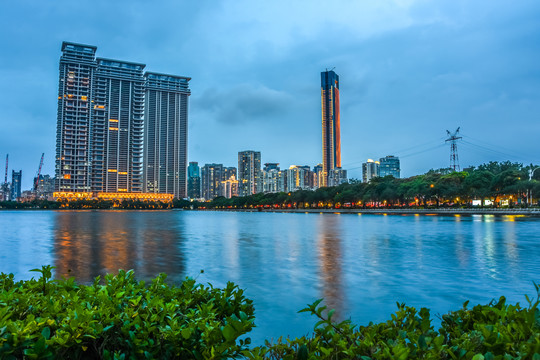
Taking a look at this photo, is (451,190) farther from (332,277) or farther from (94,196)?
(94,196)

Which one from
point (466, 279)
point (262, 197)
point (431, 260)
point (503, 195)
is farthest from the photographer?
point (262, 197)

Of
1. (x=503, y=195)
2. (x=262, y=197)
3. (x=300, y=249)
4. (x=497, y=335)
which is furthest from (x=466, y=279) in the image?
(x=262, y=197)

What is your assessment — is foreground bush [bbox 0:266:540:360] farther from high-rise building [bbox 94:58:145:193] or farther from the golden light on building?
high-rise building [bbox 94:58:145:193]

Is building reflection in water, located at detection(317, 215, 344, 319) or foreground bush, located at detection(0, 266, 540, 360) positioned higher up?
foreground bush, located at detection(0, 266, 540, 360)

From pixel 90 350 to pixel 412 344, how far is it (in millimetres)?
2672

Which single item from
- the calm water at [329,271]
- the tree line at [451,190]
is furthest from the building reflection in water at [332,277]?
the tree line at [451,190]

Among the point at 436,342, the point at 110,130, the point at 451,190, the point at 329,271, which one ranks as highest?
the point at 110,130

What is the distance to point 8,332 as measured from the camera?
270cm

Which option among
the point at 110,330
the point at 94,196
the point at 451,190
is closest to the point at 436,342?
the point at 110,330

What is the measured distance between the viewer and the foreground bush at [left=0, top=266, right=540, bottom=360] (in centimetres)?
264

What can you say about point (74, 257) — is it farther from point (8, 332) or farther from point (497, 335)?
point (497, 335)

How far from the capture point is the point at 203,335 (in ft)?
9.82

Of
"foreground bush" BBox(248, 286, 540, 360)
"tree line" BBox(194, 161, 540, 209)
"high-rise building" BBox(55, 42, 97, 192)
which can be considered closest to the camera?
"foreground bush" BBox(248, 286, 540, 360)

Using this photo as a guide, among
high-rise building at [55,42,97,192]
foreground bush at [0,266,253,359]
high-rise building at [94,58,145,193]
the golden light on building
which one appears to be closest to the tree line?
the golden light on building
